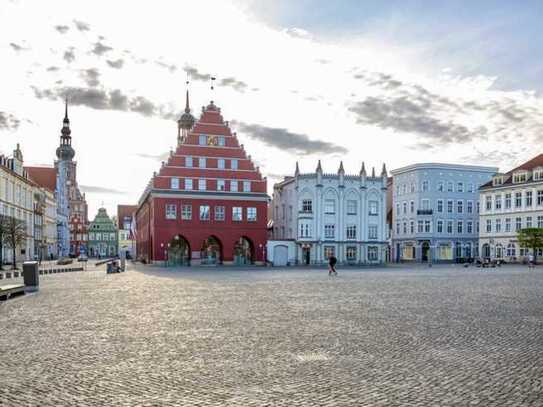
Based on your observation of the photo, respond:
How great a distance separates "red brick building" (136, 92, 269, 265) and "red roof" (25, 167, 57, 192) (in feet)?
216

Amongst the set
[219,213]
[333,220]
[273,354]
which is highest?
[219,213]

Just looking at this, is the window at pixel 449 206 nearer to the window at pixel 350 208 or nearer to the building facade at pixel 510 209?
the building facade at pixel 510 209

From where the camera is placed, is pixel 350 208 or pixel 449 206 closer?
pixel 350 208

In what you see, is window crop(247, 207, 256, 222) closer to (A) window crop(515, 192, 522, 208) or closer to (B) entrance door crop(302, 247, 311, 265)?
(B) entrance door crop(302, 247, 311, 265)

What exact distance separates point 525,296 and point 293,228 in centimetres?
5324

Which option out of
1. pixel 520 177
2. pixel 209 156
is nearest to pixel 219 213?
pixel 209 156

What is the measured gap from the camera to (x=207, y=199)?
7038cm

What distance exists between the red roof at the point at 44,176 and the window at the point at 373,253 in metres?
76.6

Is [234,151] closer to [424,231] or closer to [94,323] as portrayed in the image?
[424,231]

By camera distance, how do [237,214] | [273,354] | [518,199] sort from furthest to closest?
[518,199] < [237,214] < [273,354]

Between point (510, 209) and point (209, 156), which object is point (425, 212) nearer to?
point (510, 209)

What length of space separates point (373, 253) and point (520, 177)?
23949 mm

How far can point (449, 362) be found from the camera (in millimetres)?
10906

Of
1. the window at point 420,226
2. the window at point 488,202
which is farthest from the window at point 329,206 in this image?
the window at point 488,202
